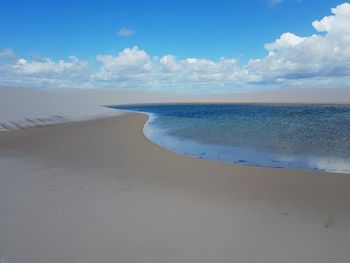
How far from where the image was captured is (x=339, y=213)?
5.25 metres

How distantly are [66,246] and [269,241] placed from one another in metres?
2.90

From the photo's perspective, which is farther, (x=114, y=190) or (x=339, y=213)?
(x=114, y=190)

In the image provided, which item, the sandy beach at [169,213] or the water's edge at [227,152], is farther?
the water's edge at [227,152]

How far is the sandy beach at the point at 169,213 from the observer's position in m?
4.03

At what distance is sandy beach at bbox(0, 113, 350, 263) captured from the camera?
4.03 m

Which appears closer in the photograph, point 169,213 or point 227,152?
point 169,213

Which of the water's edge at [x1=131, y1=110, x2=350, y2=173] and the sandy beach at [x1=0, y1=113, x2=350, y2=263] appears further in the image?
the water's edge at [x1=131, y1=110, x2=350, y2=173]

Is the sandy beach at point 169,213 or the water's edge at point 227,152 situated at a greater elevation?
the water's edge at point 227,152

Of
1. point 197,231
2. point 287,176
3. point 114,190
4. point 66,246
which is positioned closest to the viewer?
point 66,246

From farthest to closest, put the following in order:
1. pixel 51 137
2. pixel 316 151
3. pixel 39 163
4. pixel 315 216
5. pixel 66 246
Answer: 1. pixel 51 137
2. pixel 316 151
3. pixel 39 163
4. pixel 315 216
5. pixel 66 246

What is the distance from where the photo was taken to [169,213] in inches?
209

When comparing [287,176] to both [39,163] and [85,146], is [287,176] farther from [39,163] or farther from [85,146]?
[85,146]

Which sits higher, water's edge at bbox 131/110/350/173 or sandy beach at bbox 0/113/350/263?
water's edge at bbox 131/110/350/173

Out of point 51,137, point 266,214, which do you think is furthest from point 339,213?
point 51,137
